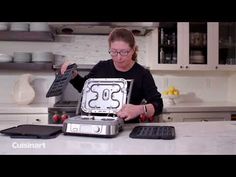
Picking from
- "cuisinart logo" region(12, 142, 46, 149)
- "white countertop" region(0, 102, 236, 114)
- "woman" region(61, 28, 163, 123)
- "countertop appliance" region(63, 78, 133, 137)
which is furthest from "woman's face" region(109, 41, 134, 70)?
"white countertop" region(0, 102, 236, 114)

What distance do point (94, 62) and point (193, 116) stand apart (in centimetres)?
138

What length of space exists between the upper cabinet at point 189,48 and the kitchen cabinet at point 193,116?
572mm

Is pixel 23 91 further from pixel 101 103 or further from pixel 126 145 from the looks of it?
pixel 126 145

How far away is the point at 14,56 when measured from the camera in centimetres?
303

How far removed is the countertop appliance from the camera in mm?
1161

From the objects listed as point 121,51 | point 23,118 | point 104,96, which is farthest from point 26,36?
point 104,96

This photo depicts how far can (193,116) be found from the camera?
2875 mm

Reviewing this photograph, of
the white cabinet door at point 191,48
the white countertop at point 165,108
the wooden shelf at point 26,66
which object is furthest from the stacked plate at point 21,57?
the white cabinet door at point 191,48

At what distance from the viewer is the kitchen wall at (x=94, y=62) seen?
3303 millimetres

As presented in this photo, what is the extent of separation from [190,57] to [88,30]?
→ 4.07 ft
